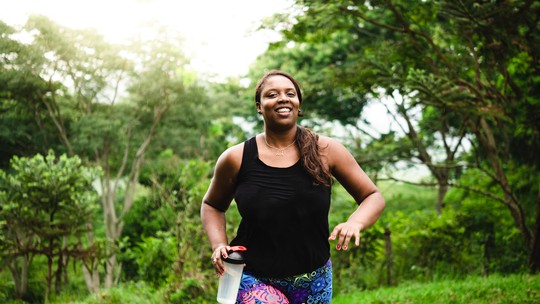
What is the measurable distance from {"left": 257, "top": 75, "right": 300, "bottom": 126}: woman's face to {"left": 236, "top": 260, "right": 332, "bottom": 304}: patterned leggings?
68cm

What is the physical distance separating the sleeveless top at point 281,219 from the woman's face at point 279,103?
197 millimetres

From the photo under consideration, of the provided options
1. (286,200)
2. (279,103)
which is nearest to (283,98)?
(279,103)

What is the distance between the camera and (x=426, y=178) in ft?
59.2

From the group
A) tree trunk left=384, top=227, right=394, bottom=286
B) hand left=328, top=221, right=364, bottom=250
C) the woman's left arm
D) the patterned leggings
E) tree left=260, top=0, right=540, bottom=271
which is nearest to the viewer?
hand left=328, top=221, right=364, bottom=250

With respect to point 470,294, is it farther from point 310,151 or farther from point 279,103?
point 279,103

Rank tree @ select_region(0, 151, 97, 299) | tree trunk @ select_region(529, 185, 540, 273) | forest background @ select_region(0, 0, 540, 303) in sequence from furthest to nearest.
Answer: tree @ select_region(0, 151, 97, 299)
tree trunk @ select_region(529, 185, 540, 273)
forest background @ select_region(0, 0, 540, 303)

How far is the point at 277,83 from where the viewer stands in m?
2.76

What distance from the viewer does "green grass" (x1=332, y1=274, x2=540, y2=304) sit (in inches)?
255

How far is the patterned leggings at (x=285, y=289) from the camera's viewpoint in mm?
2641

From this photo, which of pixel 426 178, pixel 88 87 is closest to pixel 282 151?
pixel 426 178

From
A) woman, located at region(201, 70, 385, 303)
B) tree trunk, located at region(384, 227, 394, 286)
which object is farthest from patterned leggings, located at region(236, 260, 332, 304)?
tree trunk, located at region(384, 227, 394, 286)

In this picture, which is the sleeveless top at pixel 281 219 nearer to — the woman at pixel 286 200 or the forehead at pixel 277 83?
the woman at pixel 286 200

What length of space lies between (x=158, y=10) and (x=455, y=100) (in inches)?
588

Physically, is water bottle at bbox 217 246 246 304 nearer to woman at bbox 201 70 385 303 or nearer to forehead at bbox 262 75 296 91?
woman at bbox 201 70 385 303
